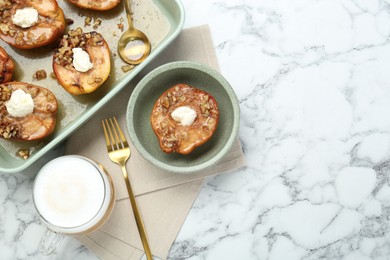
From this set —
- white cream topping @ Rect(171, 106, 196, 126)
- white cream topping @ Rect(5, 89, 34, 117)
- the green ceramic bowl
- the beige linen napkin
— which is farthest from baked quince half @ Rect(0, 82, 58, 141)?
white cream topping @ Rect(171, 106, 196, 126)

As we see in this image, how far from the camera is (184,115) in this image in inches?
69.7

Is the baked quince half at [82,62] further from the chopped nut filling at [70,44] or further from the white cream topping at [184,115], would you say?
the white cream topping at [184,115]

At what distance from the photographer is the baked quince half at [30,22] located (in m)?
1.87

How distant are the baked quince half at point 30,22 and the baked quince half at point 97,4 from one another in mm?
75

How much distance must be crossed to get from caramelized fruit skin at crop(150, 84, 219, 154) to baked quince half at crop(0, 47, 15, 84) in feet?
1.67

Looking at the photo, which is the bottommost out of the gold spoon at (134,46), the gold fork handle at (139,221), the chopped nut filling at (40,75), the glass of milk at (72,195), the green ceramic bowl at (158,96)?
the gold fork handle at (139,221)

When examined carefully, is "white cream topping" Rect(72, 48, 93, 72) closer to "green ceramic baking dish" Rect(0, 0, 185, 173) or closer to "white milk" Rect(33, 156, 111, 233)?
"green ceramic baking dish" Rect(0, 0, 185, 173)

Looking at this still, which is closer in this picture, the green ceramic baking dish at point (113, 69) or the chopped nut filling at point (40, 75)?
the green ceramic baking dish at point (113, 69)

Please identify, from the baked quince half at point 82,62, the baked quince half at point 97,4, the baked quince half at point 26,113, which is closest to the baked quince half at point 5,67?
the baked quince half at point 26,113

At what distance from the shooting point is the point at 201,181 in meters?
1.90

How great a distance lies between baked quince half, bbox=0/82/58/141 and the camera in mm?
1802

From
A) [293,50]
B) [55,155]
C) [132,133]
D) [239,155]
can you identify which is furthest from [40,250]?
[293,50]

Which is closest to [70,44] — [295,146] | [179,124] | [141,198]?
[179,124]

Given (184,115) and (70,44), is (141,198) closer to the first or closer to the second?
(184,115)
